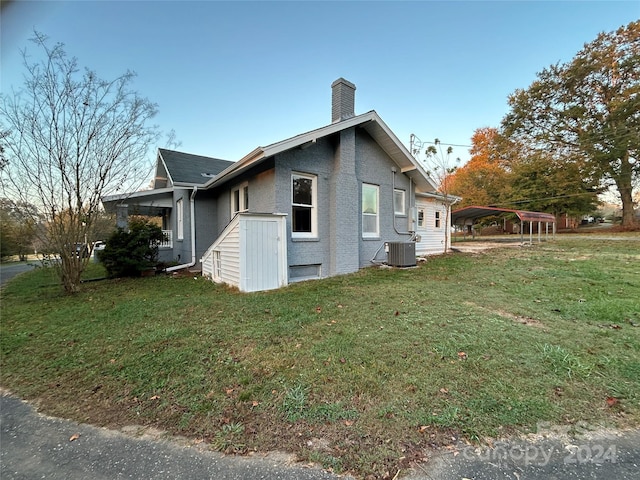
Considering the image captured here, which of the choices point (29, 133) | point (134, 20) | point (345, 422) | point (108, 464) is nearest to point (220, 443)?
point (108, 464)

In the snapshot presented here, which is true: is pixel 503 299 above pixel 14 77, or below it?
below

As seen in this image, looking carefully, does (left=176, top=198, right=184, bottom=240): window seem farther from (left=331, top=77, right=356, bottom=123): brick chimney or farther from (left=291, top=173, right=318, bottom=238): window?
(left=331, top=77, right=356, bottom=123): brick chimney

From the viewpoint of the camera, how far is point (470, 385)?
105 inches

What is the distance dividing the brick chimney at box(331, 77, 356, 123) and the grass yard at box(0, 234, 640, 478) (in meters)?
6.02

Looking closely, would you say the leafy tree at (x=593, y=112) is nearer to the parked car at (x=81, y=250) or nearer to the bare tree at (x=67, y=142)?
the bare tree at (x=67, y=142)

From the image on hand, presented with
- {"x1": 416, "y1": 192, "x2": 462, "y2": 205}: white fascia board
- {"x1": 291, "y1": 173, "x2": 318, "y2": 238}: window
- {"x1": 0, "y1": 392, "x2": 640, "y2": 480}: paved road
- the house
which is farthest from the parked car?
{"x1": 416, "y1": 192, "x2": 462, "y2": 205}: white fascia board

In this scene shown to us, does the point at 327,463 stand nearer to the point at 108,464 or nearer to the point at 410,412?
the point at 410,412

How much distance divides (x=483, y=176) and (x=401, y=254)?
31763 millimetres

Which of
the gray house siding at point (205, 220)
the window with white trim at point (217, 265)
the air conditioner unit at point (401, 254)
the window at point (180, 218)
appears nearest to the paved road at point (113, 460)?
the window with white trim at point (217, 265)

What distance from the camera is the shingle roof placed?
12.1 meters

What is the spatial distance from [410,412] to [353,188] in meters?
7.21

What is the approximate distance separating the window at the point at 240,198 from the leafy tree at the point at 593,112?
2999 cm

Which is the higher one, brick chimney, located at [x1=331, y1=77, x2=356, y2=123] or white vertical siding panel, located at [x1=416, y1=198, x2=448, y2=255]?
brick chimney, located at [x1=331, y1=77, x2=356, y2=123]

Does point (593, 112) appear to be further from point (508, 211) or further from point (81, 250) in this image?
point (81, 250)
